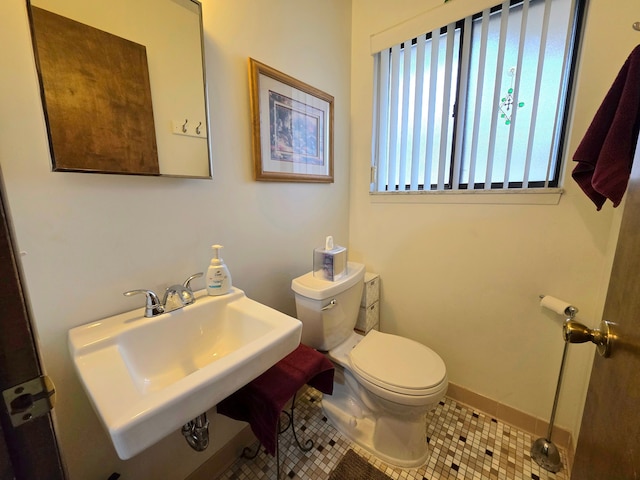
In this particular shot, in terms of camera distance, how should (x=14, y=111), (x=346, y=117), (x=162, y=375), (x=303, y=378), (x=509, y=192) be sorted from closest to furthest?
(x=14, y=111) → (x=162, y=375) → (x=303, y=378) → (x=509, y=192) → (x=346, y=117)

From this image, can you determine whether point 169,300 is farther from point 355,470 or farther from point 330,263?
point 355,470

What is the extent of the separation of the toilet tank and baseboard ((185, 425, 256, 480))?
532 mm

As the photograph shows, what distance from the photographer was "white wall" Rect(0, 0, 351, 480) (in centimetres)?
65

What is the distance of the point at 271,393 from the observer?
2.89ft

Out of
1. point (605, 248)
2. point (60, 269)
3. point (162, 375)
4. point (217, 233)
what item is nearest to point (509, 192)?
point (605, 248)

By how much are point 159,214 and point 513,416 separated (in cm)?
196

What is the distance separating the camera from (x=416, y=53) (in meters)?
1.40

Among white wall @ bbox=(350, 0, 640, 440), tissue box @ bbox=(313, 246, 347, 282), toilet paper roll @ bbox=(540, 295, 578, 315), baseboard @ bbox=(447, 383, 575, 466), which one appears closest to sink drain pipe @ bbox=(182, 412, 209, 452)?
tissue box @ bbox=(313, 246, 347, 282)

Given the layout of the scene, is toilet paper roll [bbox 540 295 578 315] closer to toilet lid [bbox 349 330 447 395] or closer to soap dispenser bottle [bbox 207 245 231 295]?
toilet lid [bbox 349 330 447 395]

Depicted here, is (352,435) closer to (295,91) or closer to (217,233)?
(217,233)

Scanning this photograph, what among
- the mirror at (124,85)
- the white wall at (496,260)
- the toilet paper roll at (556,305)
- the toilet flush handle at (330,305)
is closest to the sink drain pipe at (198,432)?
the toilet flush handle at (330,305)

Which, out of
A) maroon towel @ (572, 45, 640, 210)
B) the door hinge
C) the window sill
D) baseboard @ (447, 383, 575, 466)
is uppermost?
maroon towel @ (572, 45, 640, 210)

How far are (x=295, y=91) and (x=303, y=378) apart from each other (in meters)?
1.29

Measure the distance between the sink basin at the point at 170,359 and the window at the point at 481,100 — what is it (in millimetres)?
1193
